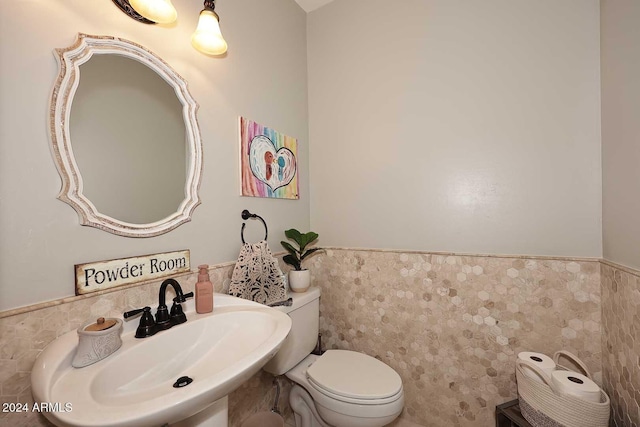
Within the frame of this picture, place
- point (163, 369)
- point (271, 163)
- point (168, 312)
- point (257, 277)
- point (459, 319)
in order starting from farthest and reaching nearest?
point (271, 163) < point (459, 319) < point (257, 277) < point (168, 312) < point (163, 369)

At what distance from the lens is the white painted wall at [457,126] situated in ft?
3.76

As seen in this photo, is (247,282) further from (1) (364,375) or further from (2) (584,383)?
(2) (584,383)

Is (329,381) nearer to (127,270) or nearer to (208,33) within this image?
(127,270)

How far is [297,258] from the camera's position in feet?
4.97

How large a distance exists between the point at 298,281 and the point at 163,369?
75cm

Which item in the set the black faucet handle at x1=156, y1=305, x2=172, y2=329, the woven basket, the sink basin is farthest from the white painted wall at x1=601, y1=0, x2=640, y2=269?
the black faucet handle at x1=156, y1=305, x2=172, y2=329

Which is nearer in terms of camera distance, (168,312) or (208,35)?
(168,312)

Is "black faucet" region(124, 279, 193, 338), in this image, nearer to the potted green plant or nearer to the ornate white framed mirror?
the ornate white framed mirror

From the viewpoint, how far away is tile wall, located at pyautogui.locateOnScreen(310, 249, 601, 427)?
1144 millimetres

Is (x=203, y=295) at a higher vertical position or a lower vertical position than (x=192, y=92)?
lower

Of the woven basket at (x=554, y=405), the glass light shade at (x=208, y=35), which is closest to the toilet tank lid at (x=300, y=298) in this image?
the woven basket at (x=554, y=405)

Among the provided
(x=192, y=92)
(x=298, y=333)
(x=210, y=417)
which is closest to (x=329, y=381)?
(x=298, y=333)

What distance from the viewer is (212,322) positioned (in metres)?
0.89

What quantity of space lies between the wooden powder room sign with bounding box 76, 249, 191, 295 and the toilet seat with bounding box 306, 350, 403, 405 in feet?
2.65
